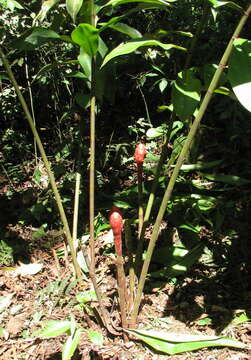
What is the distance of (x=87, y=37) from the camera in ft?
4.30

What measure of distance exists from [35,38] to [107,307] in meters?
1.13

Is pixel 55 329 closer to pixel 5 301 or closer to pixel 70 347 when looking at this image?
pixel 70 347

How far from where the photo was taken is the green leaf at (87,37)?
1.27 meters

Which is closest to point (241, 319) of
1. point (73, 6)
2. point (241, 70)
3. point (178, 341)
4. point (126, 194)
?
point (178, 341)

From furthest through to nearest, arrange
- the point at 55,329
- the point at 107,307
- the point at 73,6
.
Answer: the point at 107,307 < the point at 55,329 < the point at 73,6

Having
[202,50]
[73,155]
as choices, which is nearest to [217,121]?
[202,50]

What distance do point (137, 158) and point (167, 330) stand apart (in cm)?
72

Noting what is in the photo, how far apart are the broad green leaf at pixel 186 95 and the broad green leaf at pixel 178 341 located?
2.67 ft

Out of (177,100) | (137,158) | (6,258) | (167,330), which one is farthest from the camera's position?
(6,258)

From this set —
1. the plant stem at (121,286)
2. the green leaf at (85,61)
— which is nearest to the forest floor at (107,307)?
the plant stem at (121,286)

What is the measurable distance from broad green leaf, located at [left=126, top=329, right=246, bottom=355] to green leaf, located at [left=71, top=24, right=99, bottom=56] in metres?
1.04

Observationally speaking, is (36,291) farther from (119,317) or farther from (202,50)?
(202,50)

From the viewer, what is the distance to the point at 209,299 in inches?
70.8

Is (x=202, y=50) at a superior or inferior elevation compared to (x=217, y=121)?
superior
